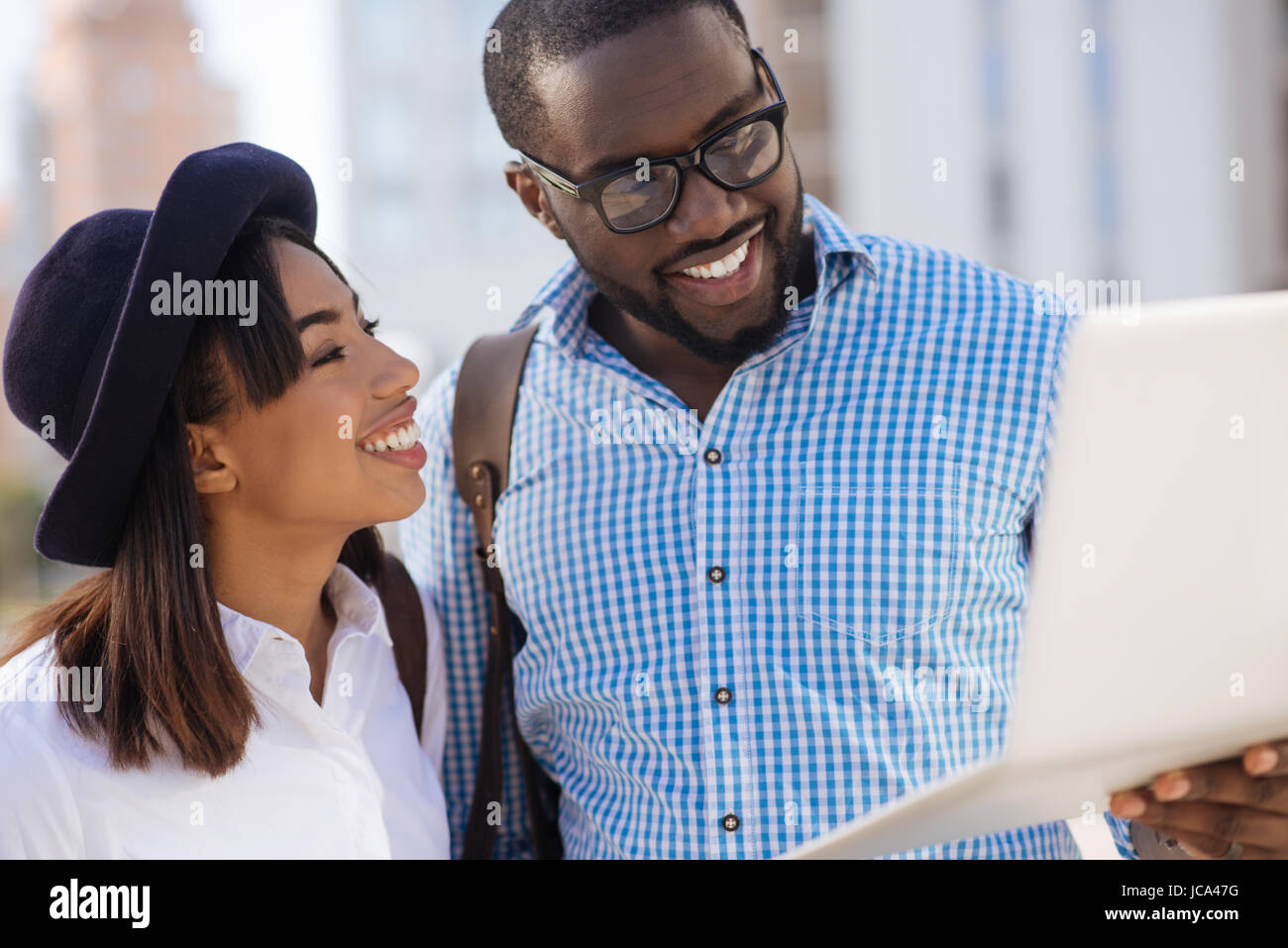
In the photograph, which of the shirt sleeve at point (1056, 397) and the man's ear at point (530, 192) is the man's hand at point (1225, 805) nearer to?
the shirt sleeve at point (1056, 397)

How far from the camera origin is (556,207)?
2338 mm

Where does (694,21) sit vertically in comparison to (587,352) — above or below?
above

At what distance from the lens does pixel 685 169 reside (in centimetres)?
214

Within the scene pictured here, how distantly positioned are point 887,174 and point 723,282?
24.5 m

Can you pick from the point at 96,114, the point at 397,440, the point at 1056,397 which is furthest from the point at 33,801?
the point at 96,114

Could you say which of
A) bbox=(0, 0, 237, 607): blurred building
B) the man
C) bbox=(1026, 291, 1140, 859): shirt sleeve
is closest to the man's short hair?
the man

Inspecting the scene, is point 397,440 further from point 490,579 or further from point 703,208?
point 703,208

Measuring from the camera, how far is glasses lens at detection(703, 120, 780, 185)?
2.13 metres

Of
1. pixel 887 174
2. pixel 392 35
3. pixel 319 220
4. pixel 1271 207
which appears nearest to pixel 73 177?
pixel 392 35

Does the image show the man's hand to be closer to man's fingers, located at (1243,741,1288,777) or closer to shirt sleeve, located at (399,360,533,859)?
man's fingers, located at (1243,741,1288,777)

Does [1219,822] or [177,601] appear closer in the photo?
[1219,822]

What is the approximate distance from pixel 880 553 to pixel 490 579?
2.40 ft
